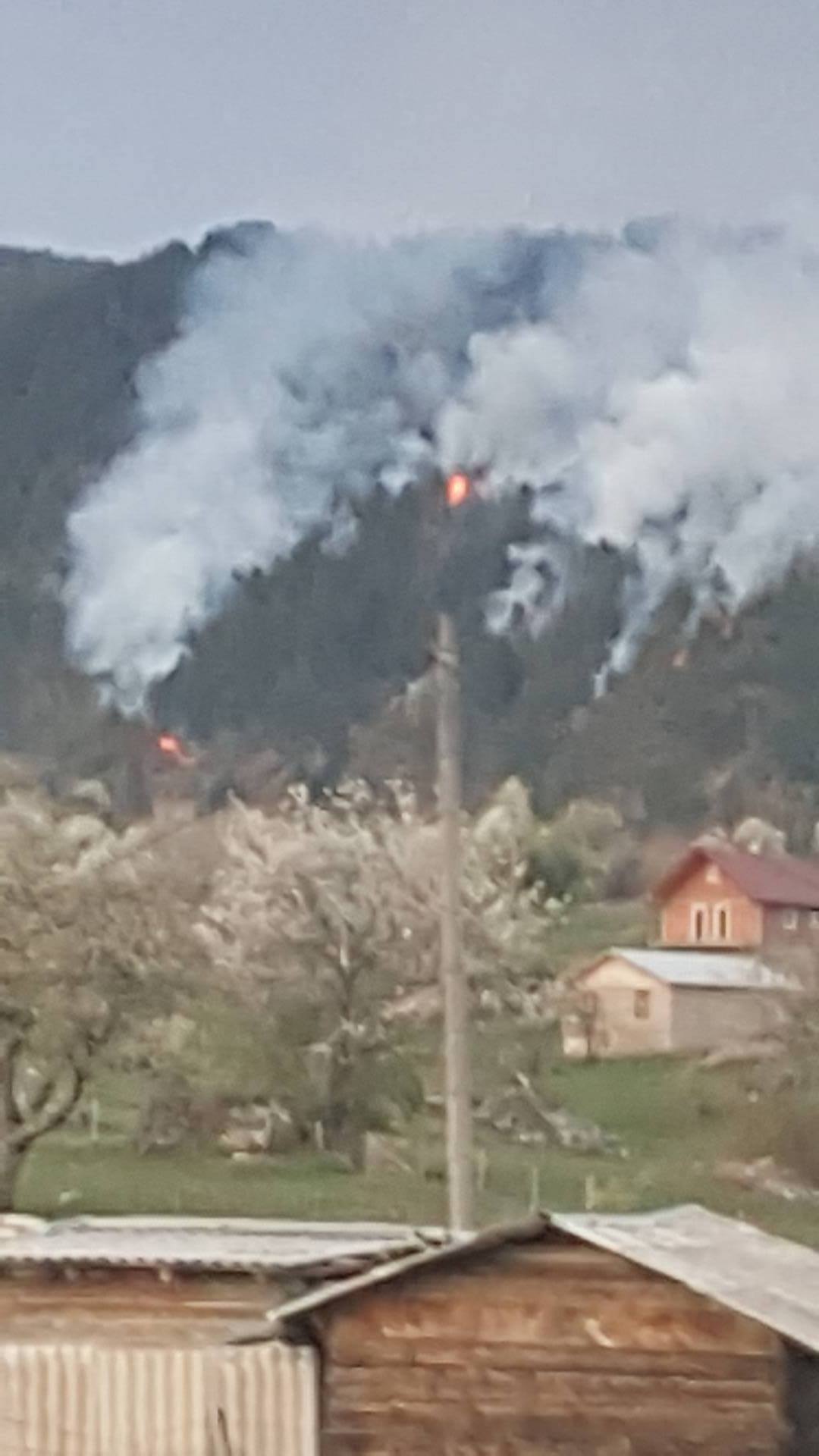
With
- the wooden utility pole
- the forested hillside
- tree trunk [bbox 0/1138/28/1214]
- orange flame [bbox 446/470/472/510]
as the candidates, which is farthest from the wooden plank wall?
orange flame [bbox 446/470/472/510]

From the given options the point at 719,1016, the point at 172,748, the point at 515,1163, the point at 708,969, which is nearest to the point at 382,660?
the point at 172,748

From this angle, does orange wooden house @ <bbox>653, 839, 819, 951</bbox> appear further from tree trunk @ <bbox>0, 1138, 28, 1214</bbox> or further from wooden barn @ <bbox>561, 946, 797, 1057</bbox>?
tree trunk @ <bbox>0, 1138, 28, 1214</bbox>

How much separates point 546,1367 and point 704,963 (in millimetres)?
4789

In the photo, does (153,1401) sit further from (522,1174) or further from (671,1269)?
(522,1174)

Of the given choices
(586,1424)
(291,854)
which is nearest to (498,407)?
(291,854)

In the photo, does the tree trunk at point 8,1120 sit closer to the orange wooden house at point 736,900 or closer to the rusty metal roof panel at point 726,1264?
the orange wooden house at point 736,900

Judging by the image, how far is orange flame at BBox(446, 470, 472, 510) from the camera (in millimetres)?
11547

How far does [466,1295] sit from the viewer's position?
5.86m

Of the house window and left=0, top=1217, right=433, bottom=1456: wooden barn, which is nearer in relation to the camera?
left=0, top=1217, right=433, bottom=1456: wooden barn

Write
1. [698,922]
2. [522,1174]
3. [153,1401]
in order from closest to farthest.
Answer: [153,1401], [522,1174], [698,922]

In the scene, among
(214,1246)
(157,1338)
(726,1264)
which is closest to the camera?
(726,1264)

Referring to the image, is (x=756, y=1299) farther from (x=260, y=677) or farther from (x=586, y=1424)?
(x=260, y=677)

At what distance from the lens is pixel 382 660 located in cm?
1125

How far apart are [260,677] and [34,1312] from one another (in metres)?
5.07
